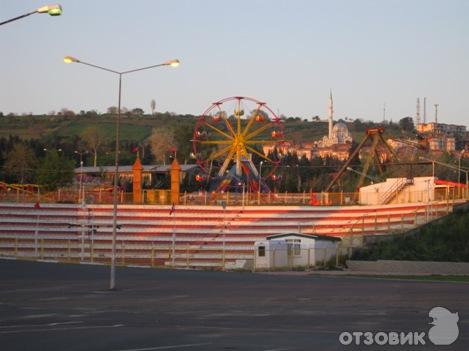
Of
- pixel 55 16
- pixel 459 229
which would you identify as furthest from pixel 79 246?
pixel 55 16

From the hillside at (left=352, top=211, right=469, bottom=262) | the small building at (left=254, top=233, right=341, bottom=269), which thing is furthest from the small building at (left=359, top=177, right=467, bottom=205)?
the small building at (left=254, top=233, right=341, bottom=269)

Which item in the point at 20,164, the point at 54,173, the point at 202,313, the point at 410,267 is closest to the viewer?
the point at 202,313

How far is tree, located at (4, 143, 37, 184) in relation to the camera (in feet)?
362

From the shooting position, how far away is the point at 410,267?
55062 mm

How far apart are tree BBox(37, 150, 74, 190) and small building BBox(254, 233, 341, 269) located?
149ft

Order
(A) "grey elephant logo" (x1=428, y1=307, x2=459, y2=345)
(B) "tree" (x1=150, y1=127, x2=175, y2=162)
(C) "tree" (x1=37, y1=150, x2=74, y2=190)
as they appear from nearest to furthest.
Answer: (A) "grey elephant logo" (x1=428, y1=307, x2=459, y2=345) → (C) "tree" (x1=37, y1=150, x2=74, y2=190) → (B) "tree" (x1=150, y1=127, x2=175, y2=162)

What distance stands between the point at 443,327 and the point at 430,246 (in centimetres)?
4227

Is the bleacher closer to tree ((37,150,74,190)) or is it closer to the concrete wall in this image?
the concrete wall

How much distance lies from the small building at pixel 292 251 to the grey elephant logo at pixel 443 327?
3403cm

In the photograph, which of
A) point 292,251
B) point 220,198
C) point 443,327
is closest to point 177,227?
point 220,198

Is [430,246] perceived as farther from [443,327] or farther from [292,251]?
[443,327]

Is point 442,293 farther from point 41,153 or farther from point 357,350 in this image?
point 41,153

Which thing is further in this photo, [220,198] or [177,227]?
[220,198]

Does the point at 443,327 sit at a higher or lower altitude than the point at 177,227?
lower
